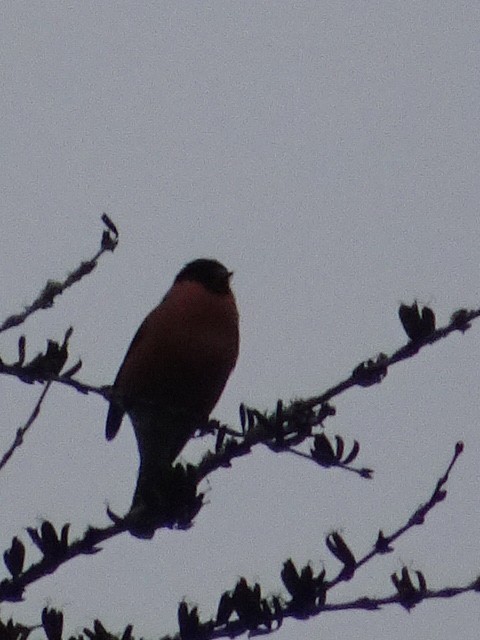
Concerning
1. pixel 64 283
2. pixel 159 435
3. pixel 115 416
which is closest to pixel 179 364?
pixel 159 435

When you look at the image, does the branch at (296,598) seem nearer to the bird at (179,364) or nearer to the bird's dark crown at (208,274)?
the bird at (179,364)

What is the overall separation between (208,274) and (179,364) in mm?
787

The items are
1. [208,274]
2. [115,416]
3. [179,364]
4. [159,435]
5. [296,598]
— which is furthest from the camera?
[208,274]

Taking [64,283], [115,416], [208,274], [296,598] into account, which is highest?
[208,274]

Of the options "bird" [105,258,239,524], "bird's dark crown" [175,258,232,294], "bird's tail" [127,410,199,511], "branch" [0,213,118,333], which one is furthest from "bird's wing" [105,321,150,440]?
"branch" [0,213,118,333]

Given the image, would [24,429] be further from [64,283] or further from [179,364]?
[179,364]

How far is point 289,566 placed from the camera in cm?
230

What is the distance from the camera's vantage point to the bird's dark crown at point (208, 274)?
5422 mm

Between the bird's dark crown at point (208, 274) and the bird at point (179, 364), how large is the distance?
12 centimetres

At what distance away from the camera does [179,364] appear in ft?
16.1

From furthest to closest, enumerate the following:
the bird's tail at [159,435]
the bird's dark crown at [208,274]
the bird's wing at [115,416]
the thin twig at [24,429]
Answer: the bird's dark crown at [208,274] < the bird's wing at [115,416] < the bird's tail at [159,435] < the thin twig at [24,429]

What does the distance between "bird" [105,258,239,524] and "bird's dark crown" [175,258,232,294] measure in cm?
12

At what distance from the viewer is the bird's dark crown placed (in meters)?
5.42

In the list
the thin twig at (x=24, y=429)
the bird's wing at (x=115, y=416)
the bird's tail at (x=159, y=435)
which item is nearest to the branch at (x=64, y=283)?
the thin twig at (x=24, y=429)
